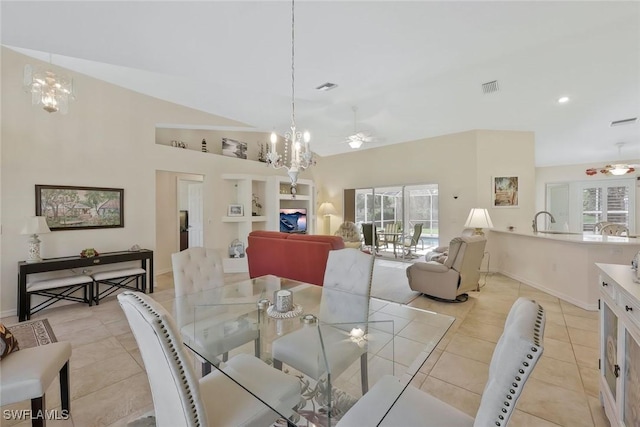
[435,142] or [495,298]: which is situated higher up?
[435,142]

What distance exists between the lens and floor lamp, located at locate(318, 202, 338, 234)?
8.26 metres

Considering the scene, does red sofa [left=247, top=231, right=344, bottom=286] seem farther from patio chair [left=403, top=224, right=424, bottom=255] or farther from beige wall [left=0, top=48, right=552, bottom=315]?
patio chair [left=403, top=224, right=424, bottom=255]

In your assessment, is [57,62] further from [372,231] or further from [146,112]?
[372,231]

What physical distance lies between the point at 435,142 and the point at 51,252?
24.0 ft

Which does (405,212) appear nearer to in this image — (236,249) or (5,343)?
(236,249)

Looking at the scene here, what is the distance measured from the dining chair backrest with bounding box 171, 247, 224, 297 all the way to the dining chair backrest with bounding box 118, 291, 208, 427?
58.0 inches

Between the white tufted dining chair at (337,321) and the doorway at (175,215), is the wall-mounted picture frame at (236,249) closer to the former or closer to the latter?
the doorway at (175,215)

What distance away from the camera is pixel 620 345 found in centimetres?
147

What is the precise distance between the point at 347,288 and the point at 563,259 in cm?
357

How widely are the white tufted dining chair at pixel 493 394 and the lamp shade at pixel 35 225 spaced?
14.3 ft

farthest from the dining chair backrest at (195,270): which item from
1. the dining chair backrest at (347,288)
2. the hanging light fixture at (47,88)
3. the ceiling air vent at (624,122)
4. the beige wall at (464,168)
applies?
the ceiling air vent at (624,122)

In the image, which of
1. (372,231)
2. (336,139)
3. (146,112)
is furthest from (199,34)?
(372,231)

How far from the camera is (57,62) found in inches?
148

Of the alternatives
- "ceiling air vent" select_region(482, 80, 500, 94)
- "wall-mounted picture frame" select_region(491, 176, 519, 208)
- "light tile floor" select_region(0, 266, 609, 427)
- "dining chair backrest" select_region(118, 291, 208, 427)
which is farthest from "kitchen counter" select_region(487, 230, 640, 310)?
"dining chair backrest" select_region(118, 291, 208, 427)
